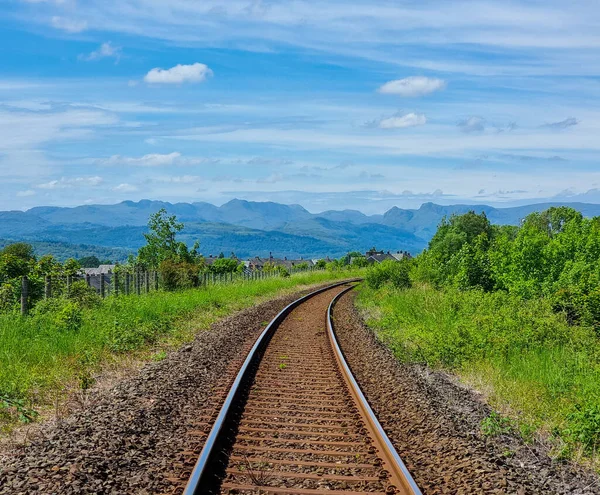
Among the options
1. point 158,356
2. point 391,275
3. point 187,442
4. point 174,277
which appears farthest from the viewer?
point 391,275

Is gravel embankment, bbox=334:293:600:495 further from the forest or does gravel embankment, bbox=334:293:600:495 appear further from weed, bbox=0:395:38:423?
weed, bbox=0:395:38:423

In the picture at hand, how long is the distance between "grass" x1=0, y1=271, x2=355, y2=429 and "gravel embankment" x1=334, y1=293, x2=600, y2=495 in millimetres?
4623

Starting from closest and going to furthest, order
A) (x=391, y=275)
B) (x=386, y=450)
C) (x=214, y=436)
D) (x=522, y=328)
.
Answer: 1. (x=386, y=450)
2. (x=214, y=436)
3. (x=522, y=328)
4. (x=391, y=275)

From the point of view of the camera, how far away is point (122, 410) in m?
8.19

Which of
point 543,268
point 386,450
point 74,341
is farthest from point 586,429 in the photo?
point 543,268

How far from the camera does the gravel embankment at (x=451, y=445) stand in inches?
239

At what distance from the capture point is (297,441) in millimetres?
7207

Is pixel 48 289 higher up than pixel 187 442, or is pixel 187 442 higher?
pixel 48 289

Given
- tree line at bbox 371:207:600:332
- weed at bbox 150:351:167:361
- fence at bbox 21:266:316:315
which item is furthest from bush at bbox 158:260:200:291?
weed at bbox 150:351:167:361

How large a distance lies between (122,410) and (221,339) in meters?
7.76

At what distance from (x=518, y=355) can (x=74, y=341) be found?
27.8 ft

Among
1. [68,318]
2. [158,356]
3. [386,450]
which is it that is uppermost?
[68,318]

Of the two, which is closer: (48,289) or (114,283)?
(48,289)

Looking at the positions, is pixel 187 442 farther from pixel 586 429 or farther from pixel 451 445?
pixel 586 429
